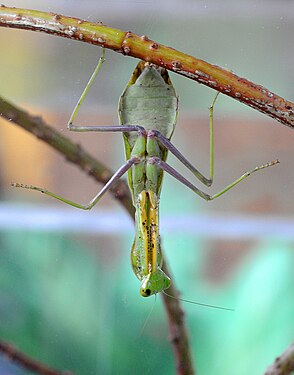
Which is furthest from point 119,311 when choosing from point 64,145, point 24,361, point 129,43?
point 129,43

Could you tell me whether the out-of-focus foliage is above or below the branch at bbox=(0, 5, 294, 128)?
below

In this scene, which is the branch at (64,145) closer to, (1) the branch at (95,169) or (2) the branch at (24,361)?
(1) the branch at (95,169)

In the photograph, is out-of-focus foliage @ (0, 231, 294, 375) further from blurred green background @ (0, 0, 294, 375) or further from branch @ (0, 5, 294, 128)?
branch @ (0, 5, 294, 128)

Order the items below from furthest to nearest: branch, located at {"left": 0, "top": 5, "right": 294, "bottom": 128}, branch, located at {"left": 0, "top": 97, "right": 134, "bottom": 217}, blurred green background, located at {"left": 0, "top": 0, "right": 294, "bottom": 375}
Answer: blurred green background, located at {"left": 0, "top": 0, "right": 294, "bottom": 375} < branch, located at {"left": 0, "top": 97, "right": 134, "bottom": 217} < branch, located at {"left": 0, "top": 5, "right": 294, "bottom": 128}

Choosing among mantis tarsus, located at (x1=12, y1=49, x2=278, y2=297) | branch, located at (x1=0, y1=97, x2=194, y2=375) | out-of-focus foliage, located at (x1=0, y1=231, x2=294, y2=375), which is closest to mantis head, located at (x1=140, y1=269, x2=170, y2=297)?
mantis tarsus, located at (x1=12, y1=49, x2=278, y2=297)

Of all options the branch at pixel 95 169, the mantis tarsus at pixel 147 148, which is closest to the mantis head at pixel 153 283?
the mantis tarsus at pixel 147 148

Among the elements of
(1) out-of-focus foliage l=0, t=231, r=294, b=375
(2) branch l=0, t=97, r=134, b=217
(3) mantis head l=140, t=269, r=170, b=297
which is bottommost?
(1) out-of-focus foliage l=0, t=231, r=294, b=375
